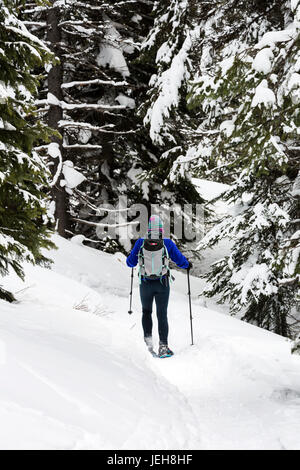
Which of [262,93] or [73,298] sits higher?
[262,93]

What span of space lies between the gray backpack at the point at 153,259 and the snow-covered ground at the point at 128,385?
45.9 inches

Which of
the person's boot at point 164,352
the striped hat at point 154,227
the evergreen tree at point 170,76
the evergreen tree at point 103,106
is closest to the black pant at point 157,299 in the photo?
the person's boot at point 164,352

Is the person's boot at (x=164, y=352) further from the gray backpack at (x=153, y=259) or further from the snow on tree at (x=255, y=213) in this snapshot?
the snow on tree at (x=255, y=213)

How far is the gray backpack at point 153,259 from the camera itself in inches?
262

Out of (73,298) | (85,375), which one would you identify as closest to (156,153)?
(73,298)

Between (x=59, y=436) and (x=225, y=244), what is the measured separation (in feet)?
83.3

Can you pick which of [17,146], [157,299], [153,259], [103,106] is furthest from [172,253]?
[103,106]

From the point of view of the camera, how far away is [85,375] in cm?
348

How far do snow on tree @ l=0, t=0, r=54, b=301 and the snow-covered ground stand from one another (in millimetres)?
852

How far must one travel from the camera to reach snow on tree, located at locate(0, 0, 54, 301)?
5148 mm

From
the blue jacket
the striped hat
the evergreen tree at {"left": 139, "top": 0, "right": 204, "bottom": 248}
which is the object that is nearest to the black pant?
the blue jacket

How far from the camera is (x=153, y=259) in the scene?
6652mm

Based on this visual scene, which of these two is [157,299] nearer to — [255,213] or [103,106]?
[255,213]
